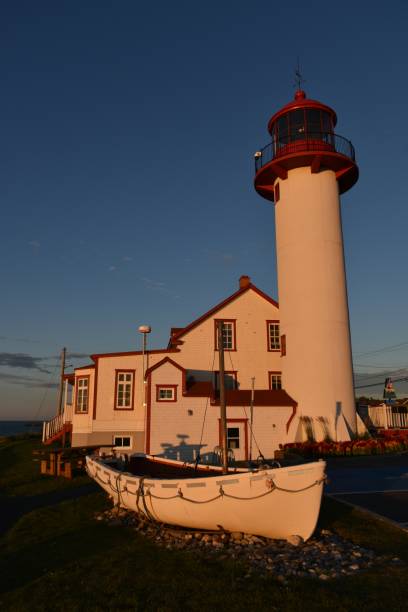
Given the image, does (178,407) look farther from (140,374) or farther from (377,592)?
(377,592)

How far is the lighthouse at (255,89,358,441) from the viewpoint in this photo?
25.2 meters

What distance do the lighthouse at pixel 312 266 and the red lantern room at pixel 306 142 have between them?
2.2 inches

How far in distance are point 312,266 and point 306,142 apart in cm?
717

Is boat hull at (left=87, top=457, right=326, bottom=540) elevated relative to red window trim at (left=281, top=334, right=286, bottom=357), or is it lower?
lower

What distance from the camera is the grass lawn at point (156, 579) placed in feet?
24.3

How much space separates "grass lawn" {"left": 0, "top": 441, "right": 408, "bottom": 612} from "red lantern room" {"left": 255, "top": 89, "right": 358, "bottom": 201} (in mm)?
20241

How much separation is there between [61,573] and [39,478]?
41.9 feet

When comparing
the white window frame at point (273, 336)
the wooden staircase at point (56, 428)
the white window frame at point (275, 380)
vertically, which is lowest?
the wooden staircase at point (56, 428)

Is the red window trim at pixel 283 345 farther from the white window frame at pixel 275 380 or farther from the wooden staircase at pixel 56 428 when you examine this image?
the wooden staircase at pixel 56 428

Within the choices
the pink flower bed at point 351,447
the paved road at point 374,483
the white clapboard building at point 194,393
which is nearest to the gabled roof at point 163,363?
the white clapboard building at point 194,393

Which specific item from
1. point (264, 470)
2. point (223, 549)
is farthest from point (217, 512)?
point (264, 470)

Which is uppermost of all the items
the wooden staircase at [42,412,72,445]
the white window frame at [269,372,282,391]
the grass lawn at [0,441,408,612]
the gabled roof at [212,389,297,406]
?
the white window frame at [269,372,282,391]

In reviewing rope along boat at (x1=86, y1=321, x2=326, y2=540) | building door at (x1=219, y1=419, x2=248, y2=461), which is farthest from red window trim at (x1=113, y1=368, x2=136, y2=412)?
rope along boat at (x1=86, y1=321, x2=326, y2=540)

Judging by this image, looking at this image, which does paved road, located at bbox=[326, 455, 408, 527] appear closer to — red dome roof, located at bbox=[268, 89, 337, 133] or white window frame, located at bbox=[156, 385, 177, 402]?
white window frame, located at bbox=[156, 385, 177, 402]
